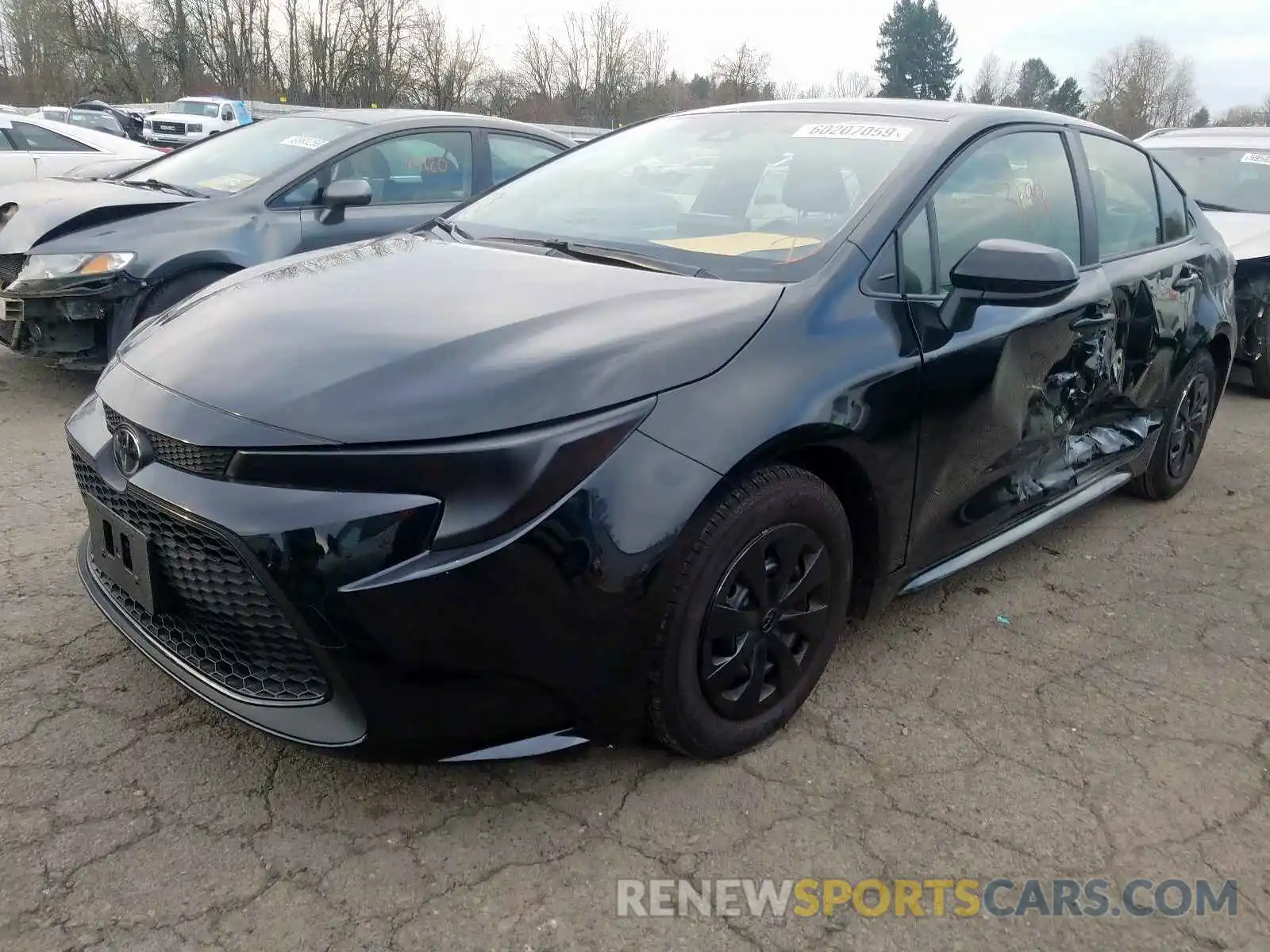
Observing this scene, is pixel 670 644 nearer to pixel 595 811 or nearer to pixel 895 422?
pixel 595 811

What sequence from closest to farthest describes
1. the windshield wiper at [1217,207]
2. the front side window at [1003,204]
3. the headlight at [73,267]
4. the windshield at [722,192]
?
1. the windshield at [722,192]
2. the front side window at [1003,204]
3. the headlight at [73,267]
4. the windshield wiper at [1217,207]

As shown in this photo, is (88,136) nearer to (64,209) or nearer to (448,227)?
(64,209)

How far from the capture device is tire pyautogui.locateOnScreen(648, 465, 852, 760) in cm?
202

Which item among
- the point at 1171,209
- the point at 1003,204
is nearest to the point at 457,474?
the point at 1003,204

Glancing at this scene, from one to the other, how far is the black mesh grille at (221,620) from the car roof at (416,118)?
4.10 metres

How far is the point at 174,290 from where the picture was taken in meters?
4.74

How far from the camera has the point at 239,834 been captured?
2.01 meters

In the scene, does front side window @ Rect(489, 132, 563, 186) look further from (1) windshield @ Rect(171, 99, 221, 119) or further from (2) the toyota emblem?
(1) windshield @ Rect(171, 99, 221, 119)

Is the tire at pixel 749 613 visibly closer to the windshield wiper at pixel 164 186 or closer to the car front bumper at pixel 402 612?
the car front bumper at pixel 402 612

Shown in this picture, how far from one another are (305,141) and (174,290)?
1.30m

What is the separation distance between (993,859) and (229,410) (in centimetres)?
181

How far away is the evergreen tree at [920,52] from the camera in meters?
73.2

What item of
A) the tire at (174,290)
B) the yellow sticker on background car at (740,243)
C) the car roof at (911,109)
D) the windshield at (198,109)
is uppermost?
the windshield at (198,109)

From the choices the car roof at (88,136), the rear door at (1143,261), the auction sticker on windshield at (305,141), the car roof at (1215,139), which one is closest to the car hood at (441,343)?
the rear door at (1143,261)
